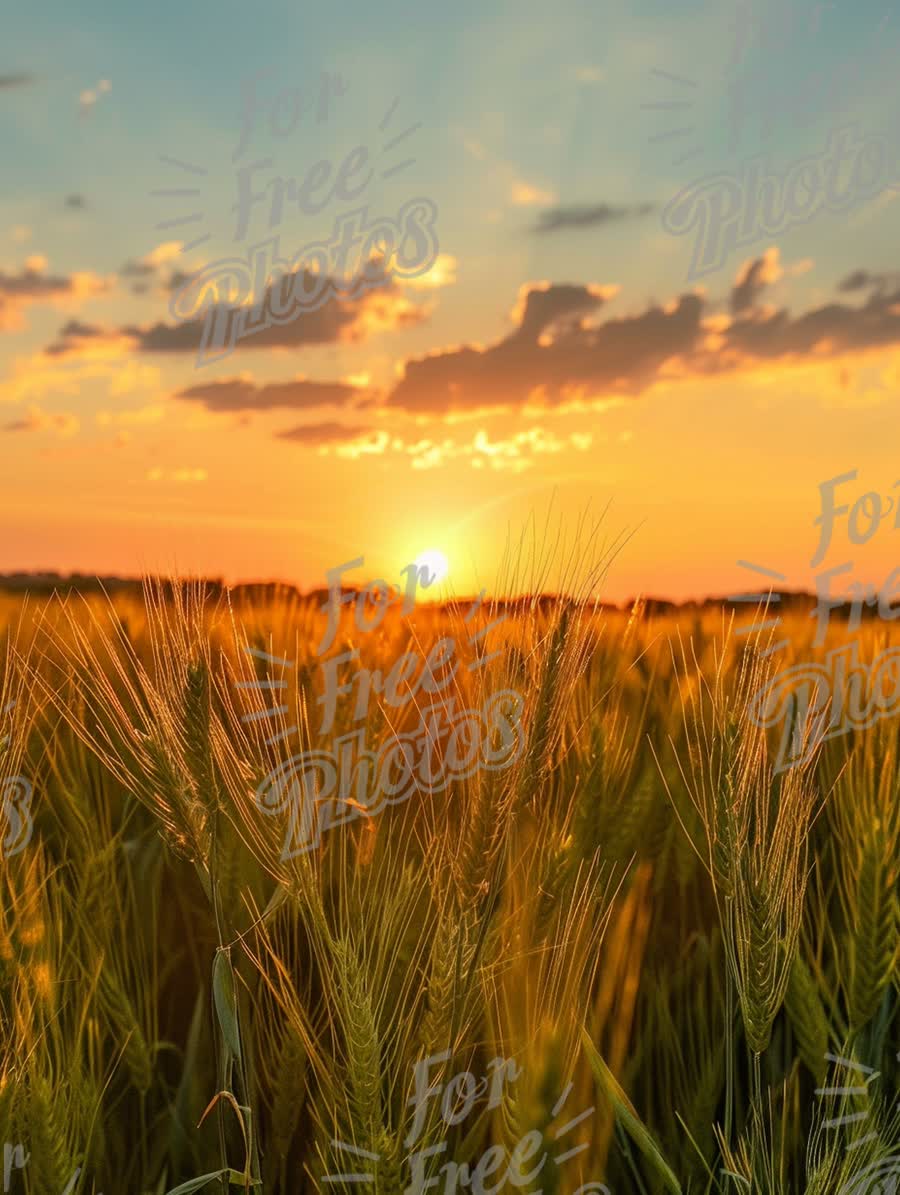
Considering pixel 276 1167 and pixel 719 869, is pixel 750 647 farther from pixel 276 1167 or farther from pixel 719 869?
pixel 276 1167

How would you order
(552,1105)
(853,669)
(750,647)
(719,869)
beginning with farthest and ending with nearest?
(853,669) → (750,647) → (719,869) → (552,1105)

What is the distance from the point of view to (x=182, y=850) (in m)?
1.11

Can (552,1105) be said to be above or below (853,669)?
below

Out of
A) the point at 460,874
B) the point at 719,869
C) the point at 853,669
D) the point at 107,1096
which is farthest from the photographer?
the point at 853,669

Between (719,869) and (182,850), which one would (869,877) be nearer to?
(719,869)

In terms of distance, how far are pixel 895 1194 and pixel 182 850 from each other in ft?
2.96

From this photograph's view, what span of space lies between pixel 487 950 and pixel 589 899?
0.15m

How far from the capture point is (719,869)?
3.94 ft

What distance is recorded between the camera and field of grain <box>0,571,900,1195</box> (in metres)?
1.07

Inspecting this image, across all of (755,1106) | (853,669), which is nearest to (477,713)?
(755,1106)

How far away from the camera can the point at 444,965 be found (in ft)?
3.42

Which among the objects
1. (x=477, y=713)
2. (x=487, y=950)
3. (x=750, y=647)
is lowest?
(x=487, y=950)

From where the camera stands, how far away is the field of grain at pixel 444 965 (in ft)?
3.50

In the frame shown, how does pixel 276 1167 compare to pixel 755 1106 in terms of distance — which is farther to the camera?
pixel 276 1167
